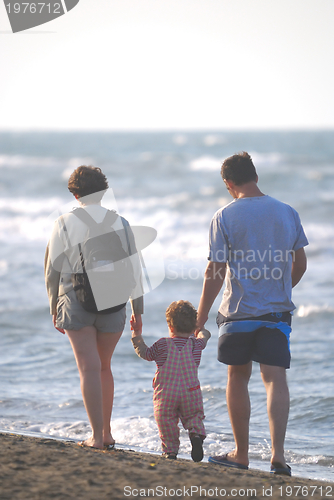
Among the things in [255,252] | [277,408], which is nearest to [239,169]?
[255,252]

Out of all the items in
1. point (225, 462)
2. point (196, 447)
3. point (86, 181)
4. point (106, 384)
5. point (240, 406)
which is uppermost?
point (86, 181)

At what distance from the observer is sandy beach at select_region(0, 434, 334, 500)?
2.19 meters

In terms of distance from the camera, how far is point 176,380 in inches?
122

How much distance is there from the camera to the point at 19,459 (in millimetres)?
→ 2490

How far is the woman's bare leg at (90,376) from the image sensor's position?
9.82ft

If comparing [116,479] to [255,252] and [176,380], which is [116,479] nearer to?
[176,380]

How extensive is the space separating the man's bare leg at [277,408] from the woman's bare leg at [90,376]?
0.90 m

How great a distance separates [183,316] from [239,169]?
0.87 m

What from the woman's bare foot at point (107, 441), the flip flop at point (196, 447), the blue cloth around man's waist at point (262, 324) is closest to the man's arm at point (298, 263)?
the blue cloth around man's waist at point (262, 324)

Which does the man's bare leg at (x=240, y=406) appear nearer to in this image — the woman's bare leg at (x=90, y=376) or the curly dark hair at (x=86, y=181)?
the woman's bare leg at (x=90, y=376)

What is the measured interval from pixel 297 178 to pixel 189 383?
20742mm

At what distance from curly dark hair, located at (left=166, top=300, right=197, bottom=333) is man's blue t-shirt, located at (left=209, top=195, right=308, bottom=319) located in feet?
0.73

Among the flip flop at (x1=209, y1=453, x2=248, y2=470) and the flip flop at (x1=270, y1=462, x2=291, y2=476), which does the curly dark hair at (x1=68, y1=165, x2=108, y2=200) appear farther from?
the flip flop at (x1=270, y1=462, x2=291, y2=476)

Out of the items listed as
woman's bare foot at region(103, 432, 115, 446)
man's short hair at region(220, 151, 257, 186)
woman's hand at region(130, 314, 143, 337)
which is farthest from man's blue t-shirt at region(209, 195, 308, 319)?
woman's bare foot at region(103, 432, 115, 446)
